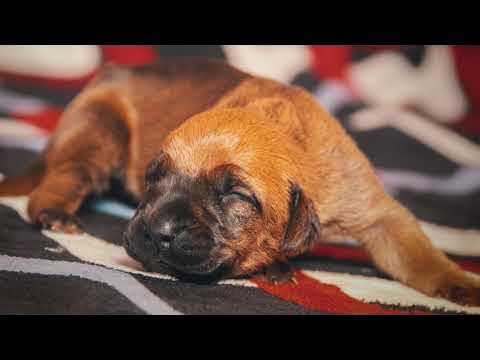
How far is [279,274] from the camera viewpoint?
3436mm

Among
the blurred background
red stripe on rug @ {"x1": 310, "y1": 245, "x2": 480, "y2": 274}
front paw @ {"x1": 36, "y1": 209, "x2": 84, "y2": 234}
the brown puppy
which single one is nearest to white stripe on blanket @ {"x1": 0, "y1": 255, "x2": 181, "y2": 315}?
the brown puppy

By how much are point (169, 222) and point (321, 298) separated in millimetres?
899

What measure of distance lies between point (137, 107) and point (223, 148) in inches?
71.5

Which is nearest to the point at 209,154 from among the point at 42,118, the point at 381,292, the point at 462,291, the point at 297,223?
the point at 297,223

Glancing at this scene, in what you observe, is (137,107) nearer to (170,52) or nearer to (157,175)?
(157,175)

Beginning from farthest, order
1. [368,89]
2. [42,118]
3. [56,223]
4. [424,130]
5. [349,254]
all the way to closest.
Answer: [368,89] < [424,130] < [42,118] < [349,254] < [56,223]

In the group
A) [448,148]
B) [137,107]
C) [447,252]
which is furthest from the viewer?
[448,148]

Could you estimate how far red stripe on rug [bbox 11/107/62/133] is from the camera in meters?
6.13

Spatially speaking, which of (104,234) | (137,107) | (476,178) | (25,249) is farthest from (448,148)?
(25,249)

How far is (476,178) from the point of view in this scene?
5.91 meters

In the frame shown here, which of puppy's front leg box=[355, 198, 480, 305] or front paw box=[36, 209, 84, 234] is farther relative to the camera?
front paw box=[36, 209, 84, 234]

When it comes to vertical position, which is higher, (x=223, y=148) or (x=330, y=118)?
(x=330, y=118)

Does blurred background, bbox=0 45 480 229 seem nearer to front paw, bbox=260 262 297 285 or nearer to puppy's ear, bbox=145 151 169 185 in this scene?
front paw, bbox=260 262 297 285

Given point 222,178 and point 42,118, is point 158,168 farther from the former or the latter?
point 42,118
